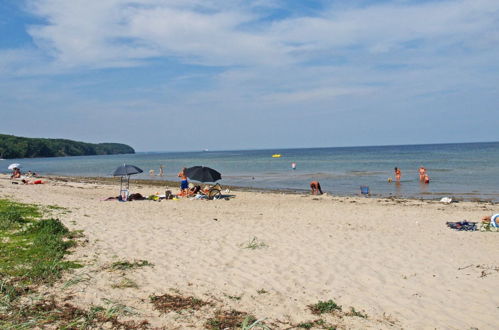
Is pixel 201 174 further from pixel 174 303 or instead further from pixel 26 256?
pixel 174 303

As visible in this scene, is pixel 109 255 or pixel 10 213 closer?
pixel 109 255

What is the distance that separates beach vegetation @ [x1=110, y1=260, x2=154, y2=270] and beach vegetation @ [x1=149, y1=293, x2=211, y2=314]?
1477 millimetres

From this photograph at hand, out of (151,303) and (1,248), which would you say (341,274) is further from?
(1,248)

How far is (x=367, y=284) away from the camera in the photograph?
22.3 ft

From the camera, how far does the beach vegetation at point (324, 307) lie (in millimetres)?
5492

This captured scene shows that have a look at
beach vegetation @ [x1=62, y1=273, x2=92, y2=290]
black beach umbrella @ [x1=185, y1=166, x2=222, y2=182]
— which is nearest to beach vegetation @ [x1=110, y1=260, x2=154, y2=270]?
beach vegetation @ [x1=62, y1=273, x2=92, y2=290]

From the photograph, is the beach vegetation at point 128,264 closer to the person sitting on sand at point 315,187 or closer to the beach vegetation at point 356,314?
Result: the beach vegetation at point 356,314

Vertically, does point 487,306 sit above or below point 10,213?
below

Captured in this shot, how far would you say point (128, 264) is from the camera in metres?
7.11

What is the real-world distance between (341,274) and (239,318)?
9.30 feet

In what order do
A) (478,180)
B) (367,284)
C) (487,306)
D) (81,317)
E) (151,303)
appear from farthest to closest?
(478,180) → (367,284) → (487,306) → (151,303) → (81,317)

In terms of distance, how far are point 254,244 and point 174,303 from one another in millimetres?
3897

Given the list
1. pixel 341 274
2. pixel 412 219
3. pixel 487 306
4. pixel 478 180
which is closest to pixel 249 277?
pixel 341 274

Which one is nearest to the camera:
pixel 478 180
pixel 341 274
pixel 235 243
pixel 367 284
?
pixel 367 284
